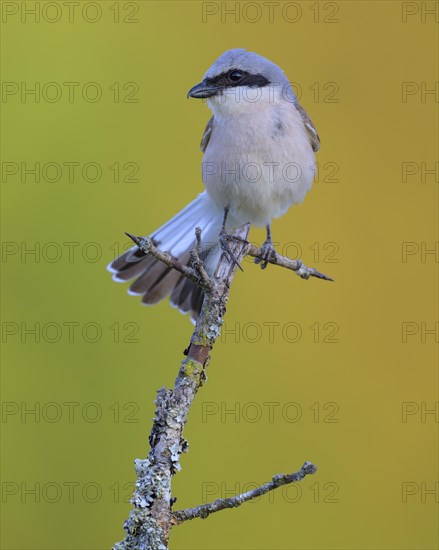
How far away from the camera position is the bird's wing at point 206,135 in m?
3.87

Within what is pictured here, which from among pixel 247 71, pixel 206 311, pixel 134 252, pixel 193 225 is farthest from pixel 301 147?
pixel 206 311

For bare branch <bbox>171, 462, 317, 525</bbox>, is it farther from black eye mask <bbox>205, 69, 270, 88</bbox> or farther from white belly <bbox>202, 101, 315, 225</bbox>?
black eye mask <bbox>205, 69, 270, 88</bbox>

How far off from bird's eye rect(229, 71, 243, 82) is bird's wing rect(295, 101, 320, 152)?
0.39m

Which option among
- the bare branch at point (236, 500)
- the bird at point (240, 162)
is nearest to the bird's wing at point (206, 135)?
the bird at point (240, 162)

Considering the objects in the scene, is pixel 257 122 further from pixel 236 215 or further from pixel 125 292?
pixel 125 292

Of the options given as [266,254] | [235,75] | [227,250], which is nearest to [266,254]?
[266,254]

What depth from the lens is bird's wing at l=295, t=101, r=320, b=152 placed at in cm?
385

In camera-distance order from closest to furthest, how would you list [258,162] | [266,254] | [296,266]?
[296,266] < [266,254] < [258,162]

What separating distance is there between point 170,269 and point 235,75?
101 cm

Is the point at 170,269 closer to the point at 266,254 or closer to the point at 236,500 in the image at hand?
the point at 266,254

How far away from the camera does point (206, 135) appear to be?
3943 millimetres

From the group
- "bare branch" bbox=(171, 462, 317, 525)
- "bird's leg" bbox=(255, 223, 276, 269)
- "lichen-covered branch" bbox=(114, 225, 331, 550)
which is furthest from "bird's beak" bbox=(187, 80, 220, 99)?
"bare branch" bbox=(171, 462, 317, 525)

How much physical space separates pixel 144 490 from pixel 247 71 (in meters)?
2.28

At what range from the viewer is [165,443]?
6.59ft
